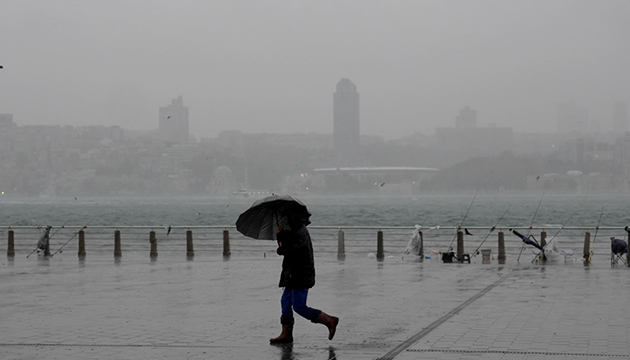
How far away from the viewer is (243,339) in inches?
432

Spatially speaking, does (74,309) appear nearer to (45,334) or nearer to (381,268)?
(45,334)

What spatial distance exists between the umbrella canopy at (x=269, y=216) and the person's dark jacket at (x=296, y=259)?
0.49 feet

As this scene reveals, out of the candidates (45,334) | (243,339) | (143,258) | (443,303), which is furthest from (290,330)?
(143,258)

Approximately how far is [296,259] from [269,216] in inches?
26.6

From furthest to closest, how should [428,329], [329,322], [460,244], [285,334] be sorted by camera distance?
[460,244]
[428,329]
[285,334]
[329,322]

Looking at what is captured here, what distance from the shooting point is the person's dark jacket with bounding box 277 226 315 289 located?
10.5 m

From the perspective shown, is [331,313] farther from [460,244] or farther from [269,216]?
[460,244]

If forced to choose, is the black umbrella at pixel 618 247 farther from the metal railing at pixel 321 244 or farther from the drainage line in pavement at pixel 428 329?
the drainage line in pavement at pixel 428 329

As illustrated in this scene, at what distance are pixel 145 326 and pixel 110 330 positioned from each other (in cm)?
51

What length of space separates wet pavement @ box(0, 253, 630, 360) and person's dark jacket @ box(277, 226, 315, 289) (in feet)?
2.36

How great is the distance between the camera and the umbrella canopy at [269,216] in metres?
10.6

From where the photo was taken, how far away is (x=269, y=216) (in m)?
11.0

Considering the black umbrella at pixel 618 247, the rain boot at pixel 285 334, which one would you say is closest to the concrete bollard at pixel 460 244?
the black umbrella at pixel 618 247

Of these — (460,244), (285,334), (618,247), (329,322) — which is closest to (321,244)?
(460,244)
